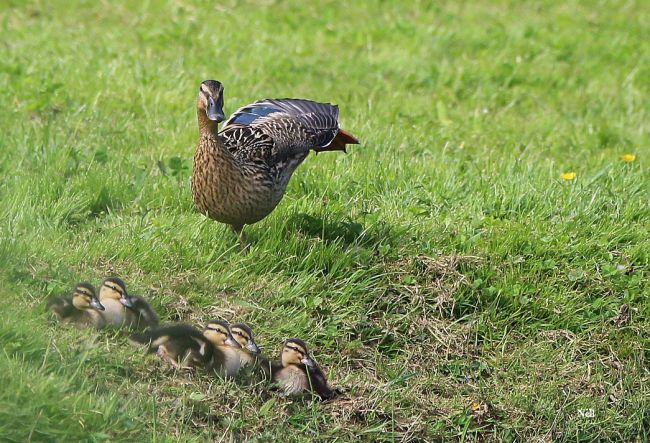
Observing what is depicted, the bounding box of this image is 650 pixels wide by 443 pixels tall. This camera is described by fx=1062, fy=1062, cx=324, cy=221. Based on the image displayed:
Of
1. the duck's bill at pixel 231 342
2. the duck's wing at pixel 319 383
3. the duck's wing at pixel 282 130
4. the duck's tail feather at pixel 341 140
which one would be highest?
the duck's wing at pixel 282 130

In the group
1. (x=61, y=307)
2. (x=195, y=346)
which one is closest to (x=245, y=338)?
(x=195, y=346)

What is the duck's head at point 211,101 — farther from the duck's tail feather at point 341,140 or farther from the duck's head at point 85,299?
the duck's head at point 85,299

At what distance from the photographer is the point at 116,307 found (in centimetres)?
509

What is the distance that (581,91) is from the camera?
30.2 feet

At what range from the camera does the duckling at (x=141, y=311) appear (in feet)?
16.9

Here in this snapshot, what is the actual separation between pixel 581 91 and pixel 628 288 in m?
3.49

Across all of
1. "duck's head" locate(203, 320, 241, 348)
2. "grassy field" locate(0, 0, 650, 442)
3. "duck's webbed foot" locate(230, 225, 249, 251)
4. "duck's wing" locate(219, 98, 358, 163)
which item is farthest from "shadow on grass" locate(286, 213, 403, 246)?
"duck's head" locate(203, 320, 241, 348)

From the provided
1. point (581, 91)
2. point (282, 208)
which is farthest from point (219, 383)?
point (581, 91)

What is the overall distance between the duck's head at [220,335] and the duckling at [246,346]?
0.03 metres

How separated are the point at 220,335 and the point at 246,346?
0.13 metres

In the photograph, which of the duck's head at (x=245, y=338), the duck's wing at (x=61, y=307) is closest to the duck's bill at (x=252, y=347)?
the duck's head at (x=245, y=338)

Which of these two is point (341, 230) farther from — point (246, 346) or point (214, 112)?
Result: point (246, 346)

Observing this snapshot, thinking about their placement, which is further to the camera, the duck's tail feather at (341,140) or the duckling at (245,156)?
the duck's tail feather at (341,140)

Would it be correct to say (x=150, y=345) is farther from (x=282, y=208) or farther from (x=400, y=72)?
(x=400, y=72)
